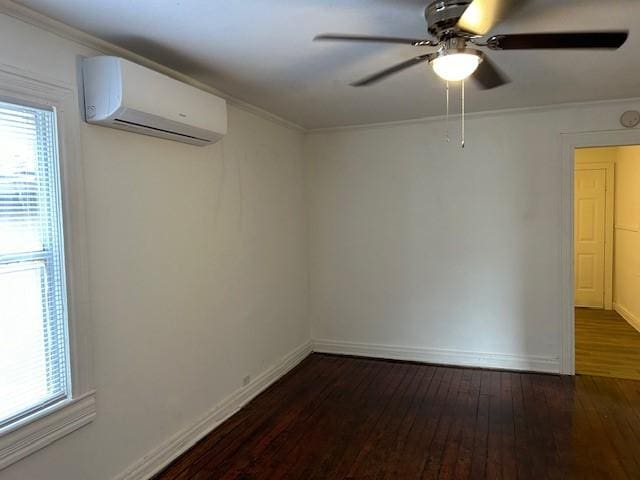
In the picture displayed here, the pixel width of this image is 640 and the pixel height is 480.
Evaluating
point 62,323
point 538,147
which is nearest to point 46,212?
point 62,323

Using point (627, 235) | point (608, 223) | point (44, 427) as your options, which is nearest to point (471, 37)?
point (44, 427)

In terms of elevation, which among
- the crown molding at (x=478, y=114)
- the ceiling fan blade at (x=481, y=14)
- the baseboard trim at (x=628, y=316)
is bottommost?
the baseboard trim at (x=628, y=316)

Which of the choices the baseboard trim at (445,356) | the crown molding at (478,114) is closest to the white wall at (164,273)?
the crown molding at (478,114)

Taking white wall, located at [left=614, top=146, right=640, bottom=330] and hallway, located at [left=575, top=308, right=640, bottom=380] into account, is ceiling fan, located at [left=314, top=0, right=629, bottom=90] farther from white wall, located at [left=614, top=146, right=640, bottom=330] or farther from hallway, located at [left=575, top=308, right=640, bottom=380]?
white wall, located at [left=614, top=146, right=640, bottom=330]

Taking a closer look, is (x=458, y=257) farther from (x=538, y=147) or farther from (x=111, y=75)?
(x=111, y=75)

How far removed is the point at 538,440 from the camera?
9.21ft

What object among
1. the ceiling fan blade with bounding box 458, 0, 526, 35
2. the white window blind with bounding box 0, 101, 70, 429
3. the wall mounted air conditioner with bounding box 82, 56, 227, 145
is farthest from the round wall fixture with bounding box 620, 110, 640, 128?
the white window blind with bounding box 0, 101, 70, 429

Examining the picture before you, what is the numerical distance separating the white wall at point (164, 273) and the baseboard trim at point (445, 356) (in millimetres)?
841

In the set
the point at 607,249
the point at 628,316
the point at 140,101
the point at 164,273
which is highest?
the point at 140,101

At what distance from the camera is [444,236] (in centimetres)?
421

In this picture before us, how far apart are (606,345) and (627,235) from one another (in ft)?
5.41

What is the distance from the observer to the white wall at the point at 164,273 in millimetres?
2145

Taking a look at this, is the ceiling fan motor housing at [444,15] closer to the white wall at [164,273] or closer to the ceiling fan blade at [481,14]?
the ceiling fan blade at [481,14]

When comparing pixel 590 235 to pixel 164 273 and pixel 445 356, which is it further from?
pixel 164 273
